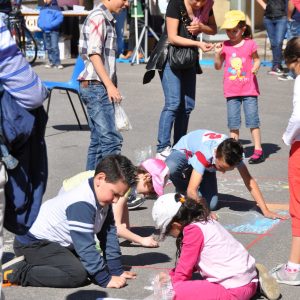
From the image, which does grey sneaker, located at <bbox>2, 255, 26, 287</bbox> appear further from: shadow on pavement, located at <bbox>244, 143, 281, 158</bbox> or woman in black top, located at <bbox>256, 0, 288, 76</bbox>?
woman in black top, located at <bbox>256, 0, 288, 76</bbox>

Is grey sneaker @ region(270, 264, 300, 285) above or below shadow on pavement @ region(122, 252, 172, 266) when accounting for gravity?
A: above

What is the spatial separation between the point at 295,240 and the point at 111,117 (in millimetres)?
2228

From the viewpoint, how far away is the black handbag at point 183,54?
25.4 feet

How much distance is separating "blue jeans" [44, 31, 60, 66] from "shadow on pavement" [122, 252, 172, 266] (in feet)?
33.8

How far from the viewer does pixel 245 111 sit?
8.48 m

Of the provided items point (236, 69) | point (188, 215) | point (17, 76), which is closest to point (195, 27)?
point (236, 69)

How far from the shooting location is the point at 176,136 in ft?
26.6

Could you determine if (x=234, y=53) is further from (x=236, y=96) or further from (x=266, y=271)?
(x=266, y=271)

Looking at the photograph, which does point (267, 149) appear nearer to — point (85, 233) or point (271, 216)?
point (271, 216)

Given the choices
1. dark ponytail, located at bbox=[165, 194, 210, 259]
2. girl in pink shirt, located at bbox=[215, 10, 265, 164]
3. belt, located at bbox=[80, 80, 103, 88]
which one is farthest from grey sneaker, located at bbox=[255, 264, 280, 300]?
girl in pink shirt, located at bbox=[215, 10, 265, 164]

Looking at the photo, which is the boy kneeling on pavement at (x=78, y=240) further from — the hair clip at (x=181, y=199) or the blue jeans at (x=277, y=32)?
the blue jeans at (x=277, y=32)

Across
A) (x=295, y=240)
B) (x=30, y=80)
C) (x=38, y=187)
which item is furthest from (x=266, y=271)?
(x=30, y=80)

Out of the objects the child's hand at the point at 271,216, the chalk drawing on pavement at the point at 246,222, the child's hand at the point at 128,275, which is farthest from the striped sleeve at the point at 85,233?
the child's hand at the point at 271,216

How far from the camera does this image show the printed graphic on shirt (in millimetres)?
8398
